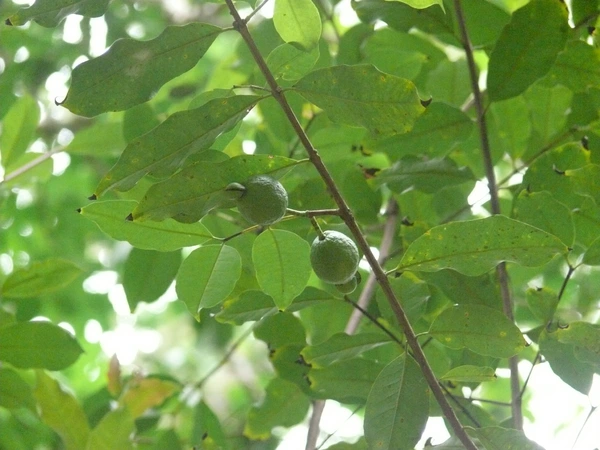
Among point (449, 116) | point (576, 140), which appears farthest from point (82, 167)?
point (576, 140)

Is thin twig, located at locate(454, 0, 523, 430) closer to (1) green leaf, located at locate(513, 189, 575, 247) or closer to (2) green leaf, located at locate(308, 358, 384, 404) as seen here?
(1) green leaf, located at locate(513, 189, 575, 247)

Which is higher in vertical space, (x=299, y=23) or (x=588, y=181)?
(x=299, y=23)

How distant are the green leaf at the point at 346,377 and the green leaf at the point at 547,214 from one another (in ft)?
1.02

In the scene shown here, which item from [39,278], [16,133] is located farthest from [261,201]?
[16,133]

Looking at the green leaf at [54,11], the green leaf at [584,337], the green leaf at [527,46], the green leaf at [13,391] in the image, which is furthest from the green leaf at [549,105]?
the green leaf at [13,391]

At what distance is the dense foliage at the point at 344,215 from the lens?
0.77 m

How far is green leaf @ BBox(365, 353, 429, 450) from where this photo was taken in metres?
0.81

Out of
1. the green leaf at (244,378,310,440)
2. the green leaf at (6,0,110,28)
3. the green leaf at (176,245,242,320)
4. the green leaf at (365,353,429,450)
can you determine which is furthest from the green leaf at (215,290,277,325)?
the green leaf at (6,0,110,28)

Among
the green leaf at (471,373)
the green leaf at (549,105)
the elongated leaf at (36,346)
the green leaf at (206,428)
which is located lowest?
the green leaf at (206,428)

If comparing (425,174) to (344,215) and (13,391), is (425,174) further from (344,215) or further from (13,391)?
(13,391)

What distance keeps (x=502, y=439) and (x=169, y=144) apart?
53cm

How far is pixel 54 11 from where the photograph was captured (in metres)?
0.76

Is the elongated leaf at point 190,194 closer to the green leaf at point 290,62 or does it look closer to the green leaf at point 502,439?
the green leaf at point 290,62

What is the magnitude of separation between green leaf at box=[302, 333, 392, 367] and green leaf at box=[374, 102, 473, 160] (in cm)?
34
